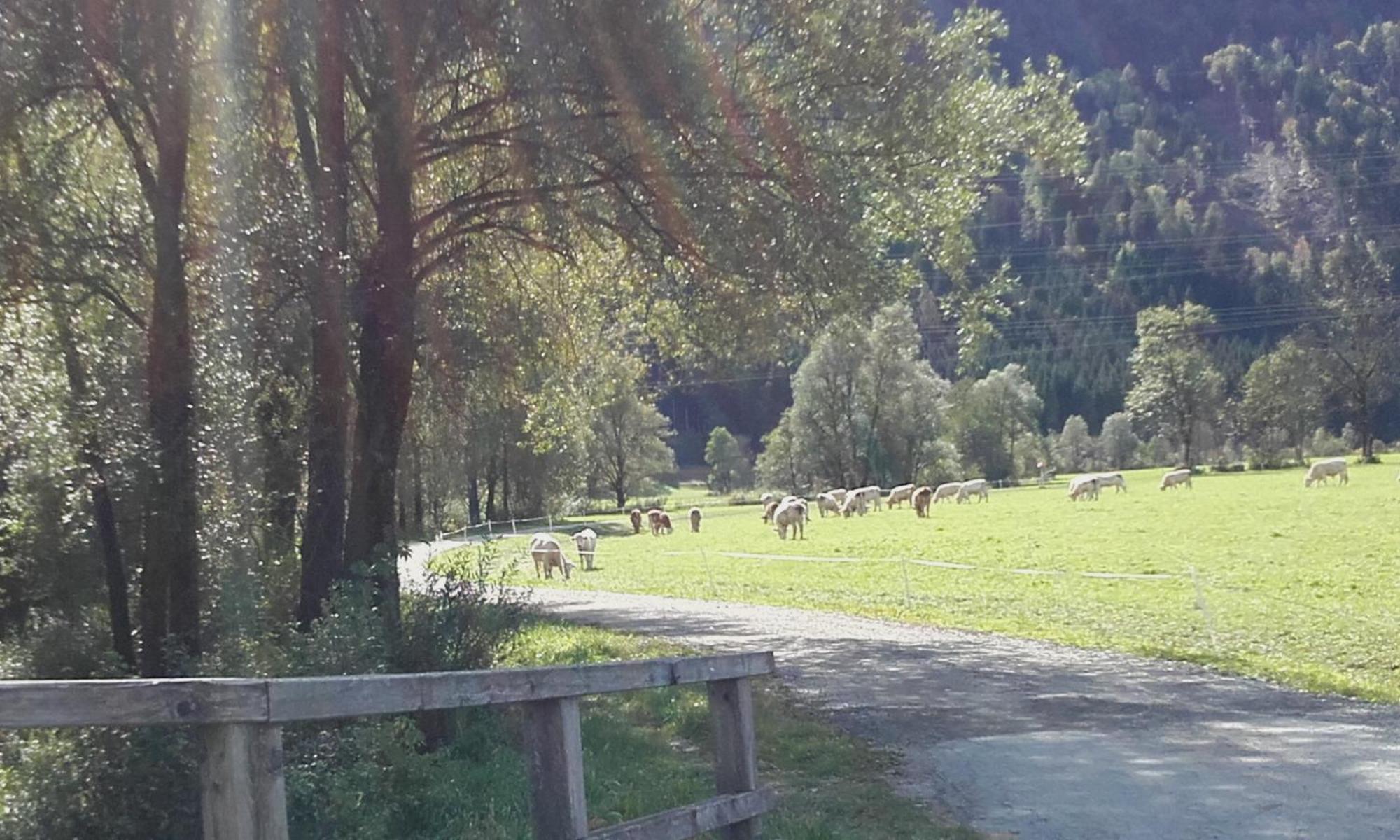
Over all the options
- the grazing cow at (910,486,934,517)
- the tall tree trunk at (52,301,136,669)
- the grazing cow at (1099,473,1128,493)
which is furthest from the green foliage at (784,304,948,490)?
the tall tree trunk at (52,301,136,669)

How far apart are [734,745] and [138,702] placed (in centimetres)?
360

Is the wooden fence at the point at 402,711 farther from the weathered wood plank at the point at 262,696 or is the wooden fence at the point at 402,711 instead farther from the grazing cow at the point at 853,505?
the grazing cow at the point at 853,505

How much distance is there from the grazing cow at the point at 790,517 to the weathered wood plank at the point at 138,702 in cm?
4436

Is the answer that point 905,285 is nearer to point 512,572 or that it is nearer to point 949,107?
point 949,107

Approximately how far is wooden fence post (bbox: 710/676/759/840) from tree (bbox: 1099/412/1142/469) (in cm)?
12694

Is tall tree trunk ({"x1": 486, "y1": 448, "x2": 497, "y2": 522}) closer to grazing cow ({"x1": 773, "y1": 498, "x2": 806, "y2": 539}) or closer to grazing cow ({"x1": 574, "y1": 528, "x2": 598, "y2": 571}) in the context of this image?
grazing cow ({"x1": 574, "y1": 528, "x2": 598, "y2": 571})

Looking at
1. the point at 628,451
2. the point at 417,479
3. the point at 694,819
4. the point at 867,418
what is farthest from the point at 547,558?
the point at 867,418

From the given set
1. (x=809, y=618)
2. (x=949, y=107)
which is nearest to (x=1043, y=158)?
(x=949, y=107)

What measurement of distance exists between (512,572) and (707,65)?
5374 mm

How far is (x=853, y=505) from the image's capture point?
66.1 meters

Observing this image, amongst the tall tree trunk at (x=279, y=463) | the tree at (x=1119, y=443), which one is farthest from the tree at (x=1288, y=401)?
the tall tree trunk at (x=279, y=463)

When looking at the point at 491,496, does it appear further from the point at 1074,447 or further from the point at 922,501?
the point at 1074,447

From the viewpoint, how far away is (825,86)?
1398cm

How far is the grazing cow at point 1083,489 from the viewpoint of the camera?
64062mm
